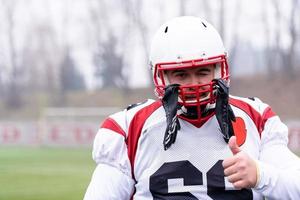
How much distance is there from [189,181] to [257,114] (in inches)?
14.2

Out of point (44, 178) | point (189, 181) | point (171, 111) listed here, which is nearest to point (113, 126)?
point (171, 111)

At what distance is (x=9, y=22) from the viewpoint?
110 feet

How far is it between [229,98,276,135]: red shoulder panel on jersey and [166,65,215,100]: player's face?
0.57ft

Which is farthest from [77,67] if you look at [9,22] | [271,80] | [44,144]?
[44,144]

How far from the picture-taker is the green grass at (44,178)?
9.33 meters

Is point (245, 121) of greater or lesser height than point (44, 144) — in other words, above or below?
above

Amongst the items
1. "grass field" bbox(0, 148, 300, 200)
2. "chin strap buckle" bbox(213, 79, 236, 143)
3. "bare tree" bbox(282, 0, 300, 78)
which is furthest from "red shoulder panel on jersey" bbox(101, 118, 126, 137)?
"bare tree" bbox(282, 0, 300, 78)

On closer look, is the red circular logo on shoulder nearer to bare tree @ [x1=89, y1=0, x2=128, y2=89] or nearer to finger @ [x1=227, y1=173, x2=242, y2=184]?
finger @ [x1=227, y1=173, x2=242, y2=184]

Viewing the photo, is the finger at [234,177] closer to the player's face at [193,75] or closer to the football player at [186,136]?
the football player at [186,136]

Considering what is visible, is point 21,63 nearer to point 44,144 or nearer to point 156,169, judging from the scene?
point 44,144

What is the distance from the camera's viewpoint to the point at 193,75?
2.72 meters

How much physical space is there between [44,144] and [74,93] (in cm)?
1198

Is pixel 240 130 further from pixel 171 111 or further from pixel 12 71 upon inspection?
pixel 12 71

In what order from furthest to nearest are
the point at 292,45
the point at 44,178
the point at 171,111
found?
the point at 292,45
the point at 44,178
the point at 171,111
